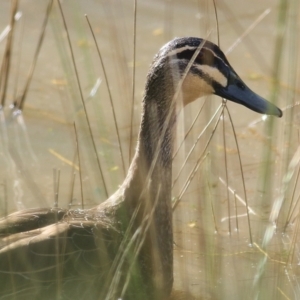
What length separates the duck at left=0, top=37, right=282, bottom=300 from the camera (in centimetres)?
396

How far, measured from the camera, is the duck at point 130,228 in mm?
3961

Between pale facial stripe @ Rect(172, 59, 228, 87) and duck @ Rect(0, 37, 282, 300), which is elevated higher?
pale facial stripe @ Rect(172, 59, 228, 87)

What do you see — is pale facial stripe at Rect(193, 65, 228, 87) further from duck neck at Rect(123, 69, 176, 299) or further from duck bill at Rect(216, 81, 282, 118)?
duck neck at Rect(123, 69, 176, 299)

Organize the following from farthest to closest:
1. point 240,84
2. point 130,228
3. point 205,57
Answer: point 240,84 → point 205,57 → point 130,228

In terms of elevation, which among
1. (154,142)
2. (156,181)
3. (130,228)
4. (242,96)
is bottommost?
(130,228)

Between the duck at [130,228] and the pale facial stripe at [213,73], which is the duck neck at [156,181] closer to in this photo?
the duck at [130,228]

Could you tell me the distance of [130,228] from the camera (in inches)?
159

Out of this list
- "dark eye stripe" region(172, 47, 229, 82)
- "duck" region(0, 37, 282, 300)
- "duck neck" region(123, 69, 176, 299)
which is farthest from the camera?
"duck neck" region(123, 69, 176, 299)

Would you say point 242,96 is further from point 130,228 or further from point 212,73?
point 130,228

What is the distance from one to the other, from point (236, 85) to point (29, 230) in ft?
4.30

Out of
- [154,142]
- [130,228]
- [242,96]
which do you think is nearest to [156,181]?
[154,142]

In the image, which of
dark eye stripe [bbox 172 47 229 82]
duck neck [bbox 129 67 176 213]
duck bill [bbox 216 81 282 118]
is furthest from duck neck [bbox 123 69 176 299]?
duck bill [bbox 216 81 282 118]

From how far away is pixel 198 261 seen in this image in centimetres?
492

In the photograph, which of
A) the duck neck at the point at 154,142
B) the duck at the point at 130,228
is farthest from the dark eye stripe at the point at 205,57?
the duck neck at the point at 154,142
